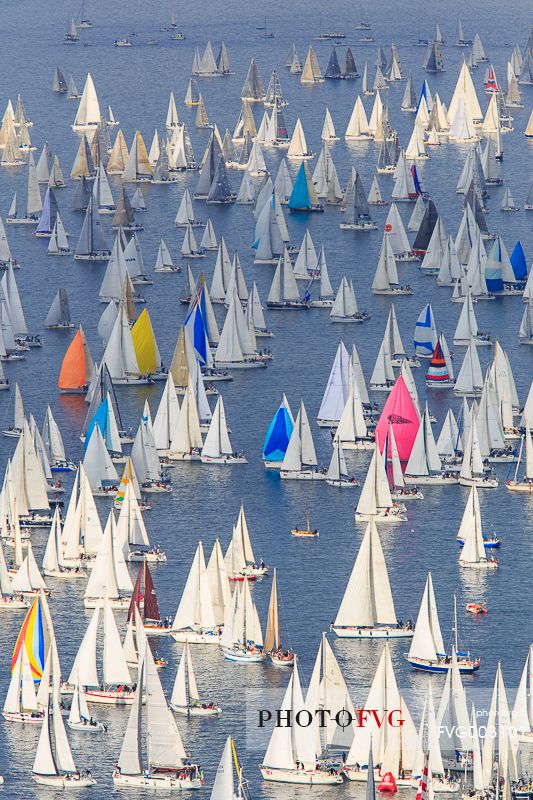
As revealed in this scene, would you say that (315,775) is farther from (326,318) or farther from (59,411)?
(326,318)

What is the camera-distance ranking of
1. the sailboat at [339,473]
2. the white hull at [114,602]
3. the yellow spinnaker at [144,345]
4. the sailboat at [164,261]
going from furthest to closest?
the sailboat at [164,261]
the yellow spinnaker at [144,345]
the sailboat at [339,473]
the white hull at [114,602]

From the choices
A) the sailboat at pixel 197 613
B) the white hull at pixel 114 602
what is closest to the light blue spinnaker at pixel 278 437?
the white hull at pixel 114 602

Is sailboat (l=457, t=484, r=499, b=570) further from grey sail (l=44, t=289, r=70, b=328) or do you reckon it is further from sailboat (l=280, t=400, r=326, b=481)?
grey sail (l=44, t=289, r=70, b=328)

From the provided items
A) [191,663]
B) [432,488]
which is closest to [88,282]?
[432,488]

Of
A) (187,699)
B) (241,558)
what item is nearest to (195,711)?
(187,699)

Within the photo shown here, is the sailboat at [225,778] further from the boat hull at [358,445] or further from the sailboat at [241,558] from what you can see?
the boat hull at [358,445]
